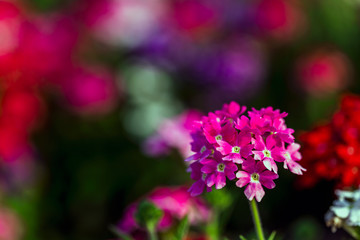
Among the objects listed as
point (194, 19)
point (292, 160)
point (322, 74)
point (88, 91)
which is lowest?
point (322, 74)

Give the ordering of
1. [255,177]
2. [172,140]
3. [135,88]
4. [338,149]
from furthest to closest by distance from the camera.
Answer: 1. [135,88]
2. [172,140]
3. [338,149]
4. [255,177]

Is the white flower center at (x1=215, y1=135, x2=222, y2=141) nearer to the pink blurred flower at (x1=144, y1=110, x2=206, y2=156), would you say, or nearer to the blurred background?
the pink blurred flower at (x1=144, y1=110, x2=206, y2=156)

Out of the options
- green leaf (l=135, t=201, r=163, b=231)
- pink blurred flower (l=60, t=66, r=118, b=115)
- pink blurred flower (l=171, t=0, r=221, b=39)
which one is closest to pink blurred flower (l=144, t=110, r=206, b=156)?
green leaf (l=135, t=201, r=163, b=231)

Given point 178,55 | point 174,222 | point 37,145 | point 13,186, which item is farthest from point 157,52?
point 174,222

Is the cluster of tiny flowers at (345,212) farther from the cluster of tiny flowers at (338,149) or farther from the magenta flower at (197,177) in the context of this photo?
the magenta flower at (197,177)

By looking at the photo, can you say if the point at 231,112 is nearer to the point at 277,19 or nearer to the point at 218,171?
the point at 218,171

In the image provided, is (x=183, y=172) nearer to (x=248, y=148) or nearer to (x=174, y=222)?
(x=174, y=222)

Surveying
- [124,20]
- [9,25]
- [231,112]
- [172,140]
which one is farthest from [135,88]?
[231,112]
